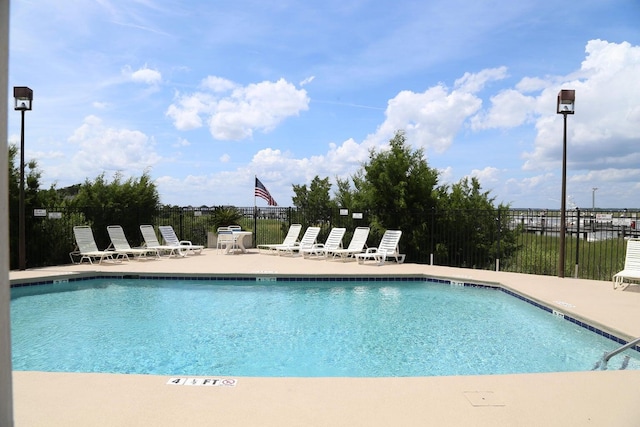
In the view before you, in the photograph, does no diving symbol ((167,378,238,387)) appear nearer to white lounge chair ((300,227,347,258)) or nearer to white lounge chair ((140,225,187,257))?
white lounge chair ((300,227,347,258))

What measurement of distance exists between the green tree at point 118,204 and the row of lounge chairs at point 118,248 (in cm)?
82

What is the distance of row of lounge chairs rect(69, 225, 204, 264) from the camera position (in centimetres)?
1157

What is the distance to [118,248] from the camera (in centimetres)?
1236

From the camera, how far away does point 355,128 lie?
14133 mm

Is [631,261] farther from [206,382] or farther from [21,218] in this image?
[21,218]

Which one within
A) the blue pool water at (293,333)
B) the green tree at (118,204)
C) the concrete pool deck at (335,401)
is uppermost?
the green tree at (118,204)

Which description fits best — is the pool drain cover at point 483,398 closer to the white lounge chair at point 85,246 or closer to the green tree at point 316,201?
the white lounge chair at point 85,246

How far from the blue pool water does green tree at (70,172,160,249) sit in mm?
4708

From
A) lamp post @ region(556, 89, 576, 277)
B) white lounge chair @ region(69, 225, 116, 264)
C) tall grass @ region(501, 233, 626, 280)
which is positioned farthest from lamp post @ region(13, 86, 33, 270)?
tall grass @ region(501, 233, 626, 280)

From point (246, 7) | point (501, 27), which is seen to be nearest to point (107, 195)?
point (246, 7)

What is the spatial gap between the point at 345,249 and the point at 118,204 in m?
7.40

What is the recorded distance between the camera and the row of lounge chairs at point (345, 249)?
38.9 ft

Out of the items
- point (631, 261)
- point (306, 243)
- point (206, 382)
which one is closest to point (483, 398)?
point (206, 382)

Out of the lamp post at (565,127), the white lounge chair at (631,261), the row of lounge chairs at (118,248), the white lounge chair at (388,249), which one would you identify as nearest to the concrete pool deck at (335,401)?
the white lounge chair at (631,261)
